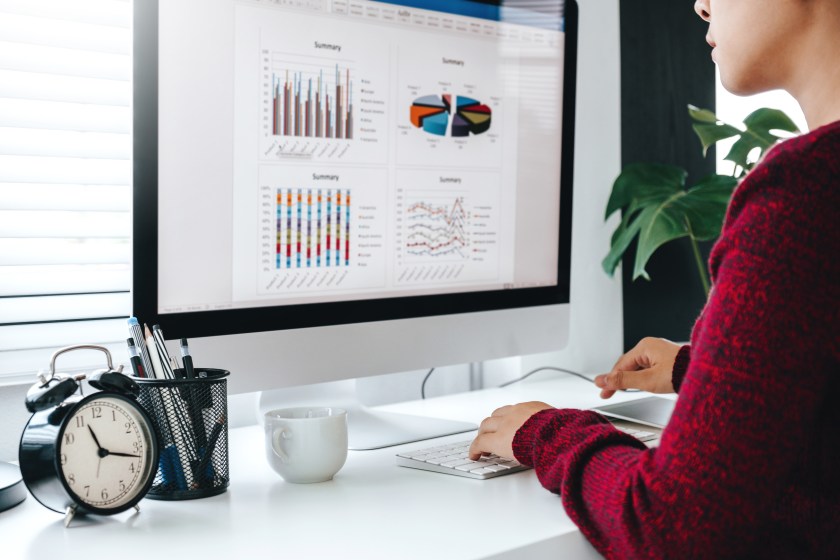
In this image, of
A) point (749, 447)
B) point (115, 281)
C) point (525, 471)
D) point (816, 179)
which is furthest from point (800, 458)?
point (115, 281)

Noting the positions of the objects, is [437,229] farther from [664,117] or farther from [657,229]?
[664,117]

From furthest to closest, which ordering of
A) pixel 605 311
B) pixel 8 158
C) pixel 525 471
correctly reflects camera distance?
pixel 605 311
pixel 8 158
pixel 525 471

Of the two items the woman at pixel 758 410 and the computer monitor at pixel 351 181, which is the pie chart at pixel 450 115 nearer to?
the computer monitor at pixel 351 181

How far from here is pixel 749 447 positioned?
564 millimetres

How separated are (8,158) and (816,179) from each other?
94cm

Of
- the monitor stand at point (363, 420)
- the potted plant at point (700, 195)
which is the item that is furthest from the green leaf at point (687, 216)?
→ the monitor stand at point (363, 420)

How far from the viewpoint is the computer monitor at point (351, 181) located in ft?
2.95

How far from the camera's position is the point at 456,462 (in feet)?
2.96

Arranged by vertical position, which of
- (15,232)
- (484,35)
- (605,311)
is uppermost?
(484,35)

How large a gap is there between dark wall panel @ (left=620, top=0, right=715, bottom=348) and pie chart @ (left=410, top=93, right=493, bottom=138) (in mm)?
662

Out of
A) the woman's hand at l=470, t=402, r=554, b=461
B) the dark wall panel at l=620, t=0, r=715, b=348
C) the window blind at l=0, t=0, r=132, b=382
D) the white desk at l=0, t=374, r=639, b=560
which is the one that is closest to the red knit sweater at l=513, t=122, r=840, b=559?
the white desk at l=0, t=374, r=639, b=560

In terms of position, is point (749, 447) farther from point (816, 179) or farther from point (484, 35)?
point (484, 35)

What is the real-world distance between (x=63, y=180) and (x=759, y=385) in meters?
0.90

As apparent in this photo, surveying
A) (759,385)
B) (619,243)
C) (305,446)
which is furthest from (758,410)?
(619,243)
